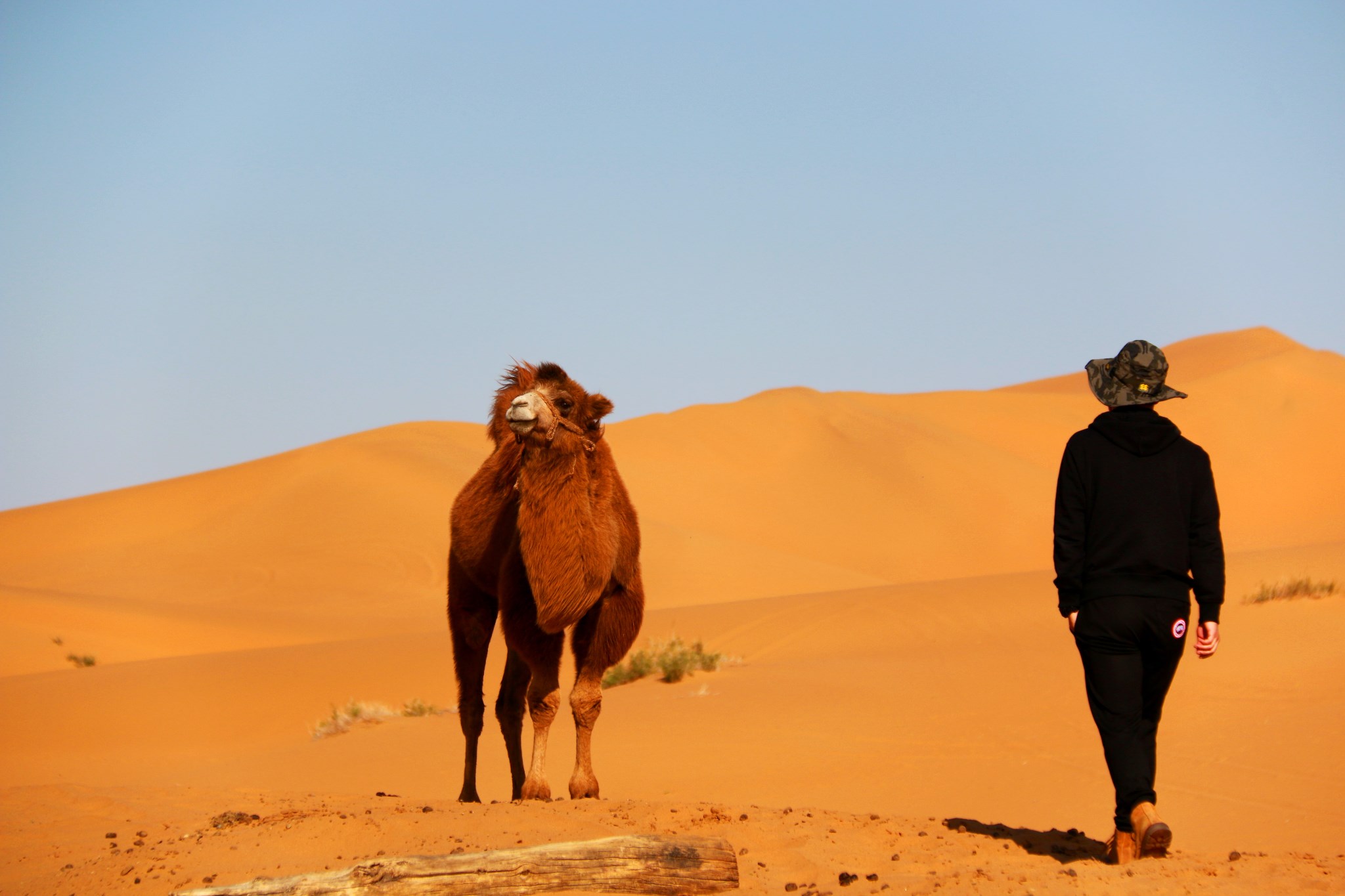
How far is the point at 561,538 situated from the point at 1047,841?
298 cm

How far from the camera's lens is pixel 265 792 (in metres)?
8.82

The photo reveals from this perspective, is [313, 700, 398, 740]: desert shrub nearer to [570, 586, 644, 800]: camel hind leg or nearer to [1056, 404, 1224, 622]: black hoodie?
[570, 586, 644, 800]: camel hind leg

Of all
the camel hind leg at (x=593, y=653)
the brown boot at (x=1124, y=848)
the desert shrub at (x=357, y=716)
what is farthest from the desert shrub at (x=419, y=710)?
the brown boot at (x=1124, y=848)

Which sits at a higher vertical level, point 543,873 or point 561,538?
point 561,538

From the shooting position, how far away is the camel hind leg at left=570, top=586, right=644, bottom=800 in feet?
22.9

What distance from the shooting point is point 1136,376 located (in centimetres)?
554

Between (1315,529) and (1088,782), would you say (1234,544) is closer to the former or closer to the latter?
(1315,529)

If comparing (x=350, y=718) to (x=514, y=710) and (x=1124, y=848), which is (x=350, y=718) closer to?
(x=514, y=710)

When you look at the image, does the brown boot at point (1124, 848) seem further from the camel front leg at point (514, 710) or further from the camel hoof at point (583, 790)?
the camel front leg at point (514, 710)

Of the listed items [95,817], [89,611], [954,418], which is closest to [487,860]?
[95,817]

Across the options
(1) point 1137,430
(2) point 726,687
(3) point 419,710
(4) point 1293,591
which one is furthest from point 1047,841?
(3) point 419,710

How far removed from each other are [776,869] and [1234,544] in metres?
40.7

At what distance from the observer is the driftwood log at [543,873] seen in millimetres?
4555

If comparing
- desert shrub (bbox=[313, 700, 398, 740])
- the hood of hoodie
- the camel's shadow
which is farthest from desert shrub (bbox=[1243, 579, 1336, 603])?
desert shrub (bbox=[313, 700, 398, 740])
